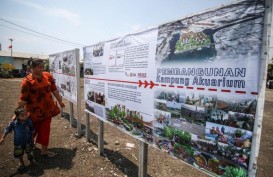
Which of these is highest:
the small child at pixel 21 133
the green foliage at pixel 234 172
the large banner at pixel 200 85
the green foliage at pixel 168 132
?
the large banner at pixel 200 85

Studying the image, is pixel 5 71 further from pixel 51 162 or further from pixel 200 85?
pixel 200 85

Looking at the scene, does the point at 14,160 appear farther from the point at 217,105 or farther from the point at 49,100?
the point at 217,105

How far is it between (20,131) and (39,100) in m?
0.76

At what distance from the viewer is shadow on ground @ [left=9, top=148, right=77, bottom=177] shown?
401 centimetres

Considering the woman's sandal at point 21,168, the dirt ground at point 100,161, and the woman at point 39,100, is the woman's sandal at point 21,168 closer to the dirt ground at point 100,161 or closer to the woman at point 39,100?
the dirt ground at point 100,161

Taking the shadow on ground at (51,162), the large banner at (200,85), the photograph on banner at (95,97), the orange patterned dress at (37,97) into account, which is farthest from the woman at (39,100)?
the large banner at (200,85)

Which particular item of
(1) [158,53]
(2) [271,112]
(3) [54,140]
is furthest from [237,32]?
(2) [271,112]

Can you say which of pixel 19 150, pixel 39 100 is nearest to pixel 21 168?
pixel 19 150

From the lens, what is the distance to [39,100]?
447cm

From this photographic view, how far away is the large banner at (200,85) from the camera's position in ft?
5.75

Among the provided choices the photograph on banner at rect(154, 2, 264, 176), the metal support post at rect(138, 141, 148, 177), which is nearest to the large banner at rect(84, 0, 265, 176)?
the photograph on banner at rect(154, 2, 264, 176)

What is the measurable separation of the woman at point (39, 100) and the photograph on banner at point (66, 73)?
1.09 metres

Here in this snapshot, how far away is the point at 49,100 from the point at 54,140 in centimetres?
157

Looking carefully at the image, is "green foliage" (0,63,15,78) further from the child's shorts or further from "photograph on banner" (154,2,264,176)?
"photograph on banner" (154,2,264,176)
